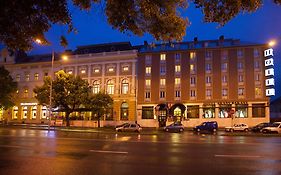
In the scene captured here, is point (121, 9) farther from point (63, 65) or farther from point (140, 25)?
point (63, 65)

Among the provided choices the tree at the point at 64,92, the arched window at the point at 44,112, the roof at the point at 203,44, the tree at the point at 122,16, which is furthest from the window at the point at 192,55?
the tree at the point at 122,16

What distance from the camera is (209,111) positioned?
187 feet

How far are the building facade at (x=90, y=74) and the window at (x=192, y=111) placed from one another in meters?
10.7

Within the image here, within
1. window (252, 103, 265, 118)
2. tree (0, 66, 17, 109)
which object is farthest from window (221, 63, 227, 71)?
tree (0, 66, 17, 109)

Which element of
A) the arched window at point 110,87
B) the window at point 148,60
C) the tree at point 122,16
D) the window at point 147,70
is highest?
the window at point 148,60

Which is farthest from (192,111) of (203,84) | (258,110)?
(258,110)

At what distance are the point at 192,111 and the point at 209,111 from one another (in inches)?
127

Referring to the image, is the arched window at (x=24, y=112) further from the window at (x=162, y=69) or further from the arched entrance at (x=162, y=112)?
the window at (x=162, y=69)

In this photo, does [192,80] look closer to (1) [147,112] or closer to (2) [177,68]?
(2) [177,68]

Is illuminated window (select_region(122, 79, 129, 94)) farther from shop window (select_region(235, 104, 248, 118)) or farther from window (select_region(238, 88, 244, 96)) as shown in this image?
window (select_region(238, 88, 244, 96))

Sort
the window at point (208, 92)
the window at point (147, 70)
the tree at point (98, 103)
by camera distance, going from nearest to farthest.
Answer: the tree at point (98, 103) → the window at point (208, 92) → the window at point (147, 70)

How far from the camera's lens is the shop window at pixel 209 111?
186ft

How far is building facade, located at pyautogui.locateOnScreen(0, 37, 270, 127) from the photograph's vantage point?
5584 centimetres

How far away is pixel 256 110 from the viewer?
54.4m
